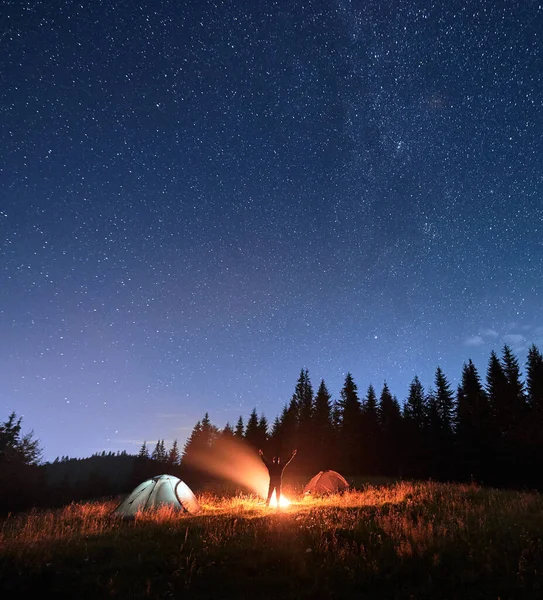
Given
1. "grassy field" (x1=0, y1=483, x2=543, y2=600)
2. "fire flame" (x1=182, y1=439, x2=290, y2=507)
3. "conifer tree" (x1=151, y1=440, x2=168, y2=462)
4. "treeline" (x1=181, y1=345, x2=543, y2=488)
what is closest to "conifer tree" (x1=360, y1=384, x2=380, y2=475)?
"treeline" (x1=181, y1=345, x2=543, y2=488)

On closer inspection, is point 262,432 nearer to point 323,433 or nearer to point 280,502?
point 323,433

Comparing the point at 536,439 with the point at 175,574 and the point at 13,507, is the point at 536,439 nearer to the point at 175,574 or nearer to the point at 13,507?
the point at 175,574

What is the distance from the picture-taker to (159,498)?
1404cm

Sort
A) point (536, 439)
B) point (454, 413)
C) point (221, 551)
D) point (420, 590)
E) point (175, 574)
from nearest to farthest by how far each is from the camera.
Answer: point (420, 590)
point (175, 574)
point (221, 551)
point (536, 439)
point (454, 413)

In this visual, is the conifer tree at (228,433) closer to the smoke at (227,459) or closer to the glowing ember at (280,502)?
the smoke at (227,459)

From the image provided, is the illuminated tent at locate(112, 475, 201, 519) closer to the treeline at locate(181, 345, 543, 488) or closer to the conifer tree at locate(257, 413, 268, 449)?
the treeline at locate(181, 345, 543, 488)

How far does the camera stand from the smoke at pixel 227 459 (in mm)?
60000

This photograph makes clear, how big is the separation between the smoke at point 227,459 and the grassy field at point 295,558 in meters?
50.8

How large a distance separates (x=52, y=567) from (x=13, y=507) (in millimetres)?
45104

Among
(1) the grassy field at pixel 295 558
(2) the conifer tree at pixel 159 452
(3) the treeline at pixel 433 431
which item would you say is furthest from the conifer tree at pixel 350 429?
(2) the conifer tree at pixel 159 452

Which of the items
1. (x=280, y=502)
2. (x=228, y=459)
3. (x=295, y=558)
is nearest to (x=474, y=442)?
(x=280, y=502)

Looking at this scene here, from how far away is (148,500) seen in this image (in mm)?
13844

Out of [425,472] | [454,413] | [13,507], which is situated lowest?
[13,507]

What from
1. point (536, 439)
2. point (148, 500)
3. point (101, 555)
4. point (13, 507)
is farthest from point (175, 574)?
point (13, 507)
